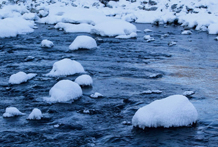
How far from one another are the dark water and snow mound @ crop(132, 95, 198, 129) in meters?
0.14

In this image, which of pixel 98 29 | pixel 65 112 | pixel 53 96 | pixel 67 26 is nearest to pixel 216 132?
pixel 65 112

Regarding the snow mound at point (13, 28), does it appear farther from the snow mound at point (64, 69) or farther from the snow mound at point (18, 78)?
the snow mound at point (18, 78)

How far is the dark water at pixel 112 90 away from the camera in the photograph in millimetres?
5789

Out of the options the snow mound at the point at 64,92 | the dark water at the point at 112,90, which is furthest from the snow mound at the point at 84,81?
the snow mound at the point at 64,92

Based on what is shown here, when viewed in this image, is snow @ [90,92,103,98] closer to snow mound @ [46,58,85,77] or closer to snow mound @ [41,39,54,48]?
snow mound @ [46,58,85,77]

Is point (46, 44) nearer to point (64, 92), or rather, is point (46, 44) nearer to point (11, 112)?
point (64, 92)

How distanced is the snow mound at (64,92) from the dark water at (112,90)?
0.18m

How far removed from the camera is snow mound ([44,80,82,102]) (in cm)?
755

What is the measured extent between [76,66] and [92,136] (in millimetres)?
4682

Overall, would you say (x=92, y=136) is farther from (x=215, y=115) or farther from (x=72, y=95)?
(x=215, y=115)

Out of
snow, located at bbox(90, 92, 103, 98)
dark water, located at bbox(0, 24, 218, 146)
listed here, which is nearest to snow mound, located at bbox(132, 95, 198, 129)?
dark water, located at bbox(0, 24, 218, 146)

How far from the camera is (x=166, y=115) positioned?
617 centimetres

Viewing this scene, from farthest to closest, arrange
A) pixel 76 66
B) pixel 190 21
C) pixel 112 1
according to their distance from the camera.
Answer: pixel 112 1
pixel 190 21
pixel 76 66

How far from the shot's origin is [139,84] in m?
9.05
